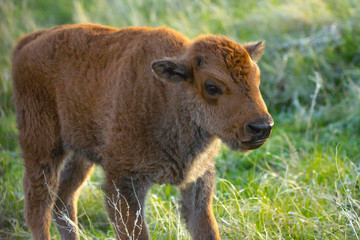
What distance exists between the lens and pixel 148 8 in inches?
429

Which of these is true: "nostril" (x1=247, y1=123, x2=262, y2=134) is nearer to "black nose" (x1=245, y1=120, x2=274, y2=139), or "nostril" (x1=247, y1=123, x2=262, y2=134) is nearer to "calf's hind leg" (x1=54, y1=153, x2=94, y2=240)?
"black nose" (x1=245, y1=120, x2=274, y2=139)

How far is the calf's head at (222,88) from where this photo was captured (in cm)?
350

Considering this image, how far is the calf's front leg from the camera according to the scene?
4152 millimetres

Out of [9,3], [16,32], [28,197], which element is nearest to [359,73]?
[28,197]

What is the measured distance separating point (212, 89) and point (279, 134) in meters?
3.02

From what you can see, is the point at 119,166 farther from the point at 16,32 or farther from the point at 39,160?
the point at 16,32

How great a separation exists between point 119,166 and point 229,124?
3.22 ft

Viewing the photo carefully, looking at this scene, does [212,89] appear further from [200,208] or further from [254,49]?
[200,208]

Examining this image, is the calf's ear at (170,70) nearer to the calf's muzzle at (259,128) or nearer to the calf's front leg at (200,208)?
the calf's muzzle at (259,128)

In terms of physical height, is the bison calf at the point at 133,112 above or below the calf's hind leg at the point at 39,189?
above

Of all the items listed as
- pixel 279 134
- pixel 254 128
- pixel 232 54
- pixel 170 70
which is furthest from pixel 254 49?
pixel 279 134

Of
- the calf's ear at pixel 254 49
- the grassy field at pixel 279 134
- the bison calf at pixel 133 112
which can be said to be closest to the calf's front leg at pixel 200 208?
the bison calf at pixel 133 112

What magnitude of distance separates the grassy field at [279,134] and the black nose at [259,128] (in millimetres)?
897

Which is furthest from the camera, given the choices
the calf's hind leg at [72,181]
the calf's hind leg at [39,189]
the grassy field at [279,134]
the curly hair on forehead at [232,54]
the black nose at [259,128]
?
the calf's hind leg at [72,181]
